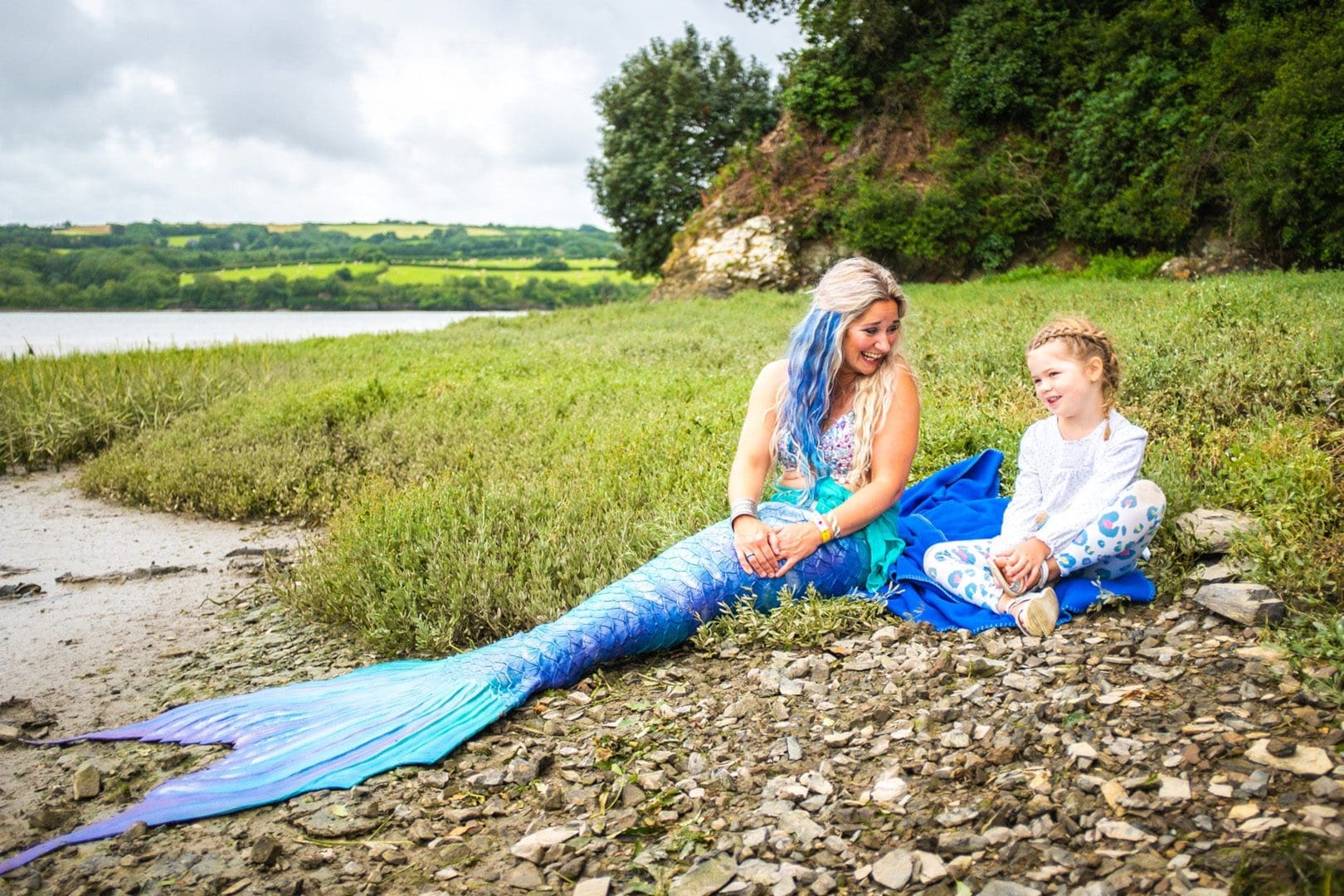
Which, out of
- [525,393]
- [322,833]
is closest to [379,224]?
[525,393]

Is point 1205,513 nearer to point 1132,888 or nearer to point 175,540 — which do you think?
point 1132,888

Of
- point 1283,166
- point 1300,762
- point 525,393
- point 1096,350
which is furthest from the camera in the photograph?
point 1283,166

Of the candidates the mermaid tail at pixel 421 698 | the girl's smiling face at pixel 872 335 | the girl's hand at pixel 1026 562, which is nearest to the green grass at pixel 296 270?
the mermaid tail at pixel 421 698

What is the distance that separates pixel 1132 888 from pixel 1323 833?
0.49 meters

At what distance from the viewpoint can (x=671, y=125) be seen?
35.1 m

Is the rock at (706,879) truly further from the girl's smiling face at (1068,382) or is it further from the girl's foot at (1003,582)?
the girl's smiling face at (1068,382)

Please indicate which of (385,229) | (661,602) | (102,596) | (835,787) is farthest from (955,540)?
(385,229)

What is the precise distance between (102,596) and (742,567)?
437cm

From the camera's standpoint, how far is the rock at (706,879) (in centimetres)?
258

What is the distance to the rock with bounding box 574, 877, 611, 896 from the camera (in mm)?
2656

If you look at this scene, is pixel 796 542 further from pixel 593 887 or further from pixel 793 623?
pixel 593 887

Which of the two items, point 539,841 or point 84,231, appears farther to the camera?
point 84,231

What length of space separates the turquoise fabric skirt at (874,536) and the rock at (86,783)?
3.16 m

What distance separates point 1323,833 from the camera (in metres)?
2.30
